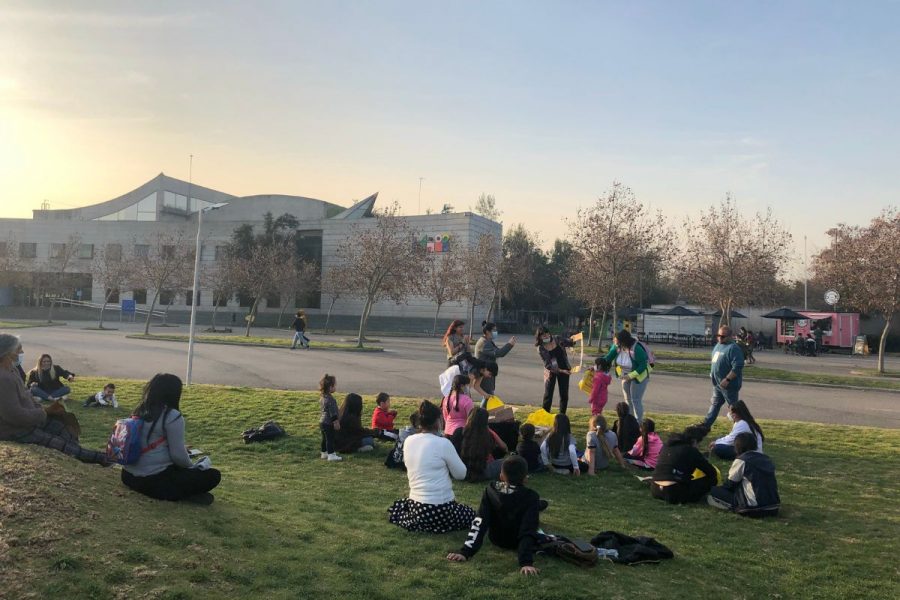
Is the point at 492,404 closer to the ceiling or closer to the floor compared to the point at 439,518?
closer to the ceiling

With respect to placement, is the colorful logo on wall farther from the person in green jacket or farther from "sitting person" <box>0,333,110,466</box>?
"sitting person" <box>0,333,110,466</box>

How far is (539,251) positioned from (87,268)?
160 feet

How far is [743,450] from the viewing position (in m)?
7.16

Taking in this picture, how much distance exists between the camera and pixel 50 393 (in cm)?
1242

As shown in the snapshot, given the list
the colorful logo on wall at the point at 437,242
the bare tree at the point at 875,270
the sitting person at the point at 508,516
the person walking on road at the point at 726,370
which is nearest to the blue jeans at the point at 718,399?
the person walking on road at the point at 726,370

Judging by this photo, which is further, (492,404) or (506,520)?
(492,404)

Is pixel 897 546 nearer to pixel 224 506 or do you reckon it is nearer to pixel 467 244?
pixel 224 506

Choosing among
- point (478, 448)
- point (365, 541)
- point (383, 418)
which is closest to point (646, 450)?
point (478, 448)

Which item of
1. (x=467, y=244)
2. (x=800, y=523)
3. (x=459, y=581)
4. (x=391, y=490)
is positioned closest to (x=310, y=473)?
(x=391, y=490)

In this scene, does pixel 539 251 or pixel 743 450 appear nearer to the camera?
pixel 743 450

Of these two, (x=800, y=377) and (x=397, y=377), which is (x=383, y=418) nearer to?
(x=397, y=377)

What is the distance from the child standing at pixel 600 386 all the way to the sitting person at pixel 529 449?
2.84 metres

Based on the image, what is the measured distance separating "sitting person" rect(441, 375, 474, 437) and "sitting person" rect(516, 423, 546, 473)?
3.01 ft

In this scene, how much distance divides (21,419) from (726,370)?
9.89 m
